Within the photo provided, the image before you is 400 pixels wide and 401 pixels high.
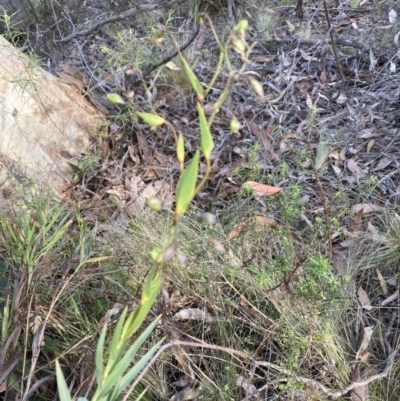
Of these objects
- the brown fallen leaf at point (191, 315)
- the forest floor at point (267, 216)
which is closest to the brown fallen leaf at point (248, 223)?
the forest floor at point (267, 216)

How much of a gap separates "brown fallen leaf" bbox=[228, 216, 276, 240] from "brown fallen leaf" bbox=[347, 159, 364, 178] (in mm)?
640

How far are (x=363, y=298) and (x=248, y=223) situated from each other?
1.69ft

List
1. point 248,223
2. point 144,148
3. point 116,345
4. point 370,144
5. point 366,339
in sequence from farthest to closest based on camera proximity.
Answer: point 144,148 < point 370,144 < point 248,223 < point 366,339 < point 116,345

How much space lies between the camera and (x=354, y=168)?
7.99 feet

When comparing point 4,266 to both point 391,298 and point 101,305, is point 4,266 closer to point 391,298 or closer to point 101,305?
point 101,305

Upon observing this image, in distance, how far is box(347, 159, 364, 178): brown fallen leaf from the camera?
2389mm

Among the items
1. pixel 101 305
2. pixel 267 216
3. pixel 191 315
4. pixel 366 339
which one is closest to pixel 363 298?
pixel 366 339

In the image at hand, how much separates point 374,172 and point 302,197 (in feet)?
1.28

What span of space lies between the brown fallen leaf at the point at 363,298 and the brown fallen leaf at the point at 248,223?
41 centimetres

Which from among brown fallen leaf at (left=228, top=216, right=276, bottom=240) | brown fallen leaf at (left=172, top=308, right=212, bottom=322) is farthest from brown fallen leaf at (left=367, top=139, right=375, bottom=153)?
brown fallen leaf at (left=172, top=308, right=212, bottom=322)

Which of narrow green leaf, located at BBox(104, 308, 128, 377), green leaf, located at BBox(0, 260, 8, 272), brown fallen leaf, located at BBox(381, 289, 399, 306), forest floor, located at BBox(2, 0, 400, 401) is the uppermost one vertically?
narrow green leaf, located at BBox(104, 308, 128, 377)

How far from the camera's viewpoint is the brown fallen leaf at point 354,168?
7.84 feet

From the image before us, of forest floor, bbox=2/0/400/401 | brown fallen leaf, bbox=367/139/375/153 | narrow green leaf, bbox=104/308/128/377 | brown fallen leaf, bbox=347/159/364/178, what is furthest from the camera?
brown fallen leaf, bbox=367/139/375/153

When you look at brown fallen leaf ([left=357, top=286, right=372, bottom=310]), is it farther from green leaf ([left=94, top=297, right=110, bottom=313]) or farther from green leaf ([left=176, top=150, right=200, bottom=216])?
green leaf ([left=176, top=150, right=200, bottom=216])
